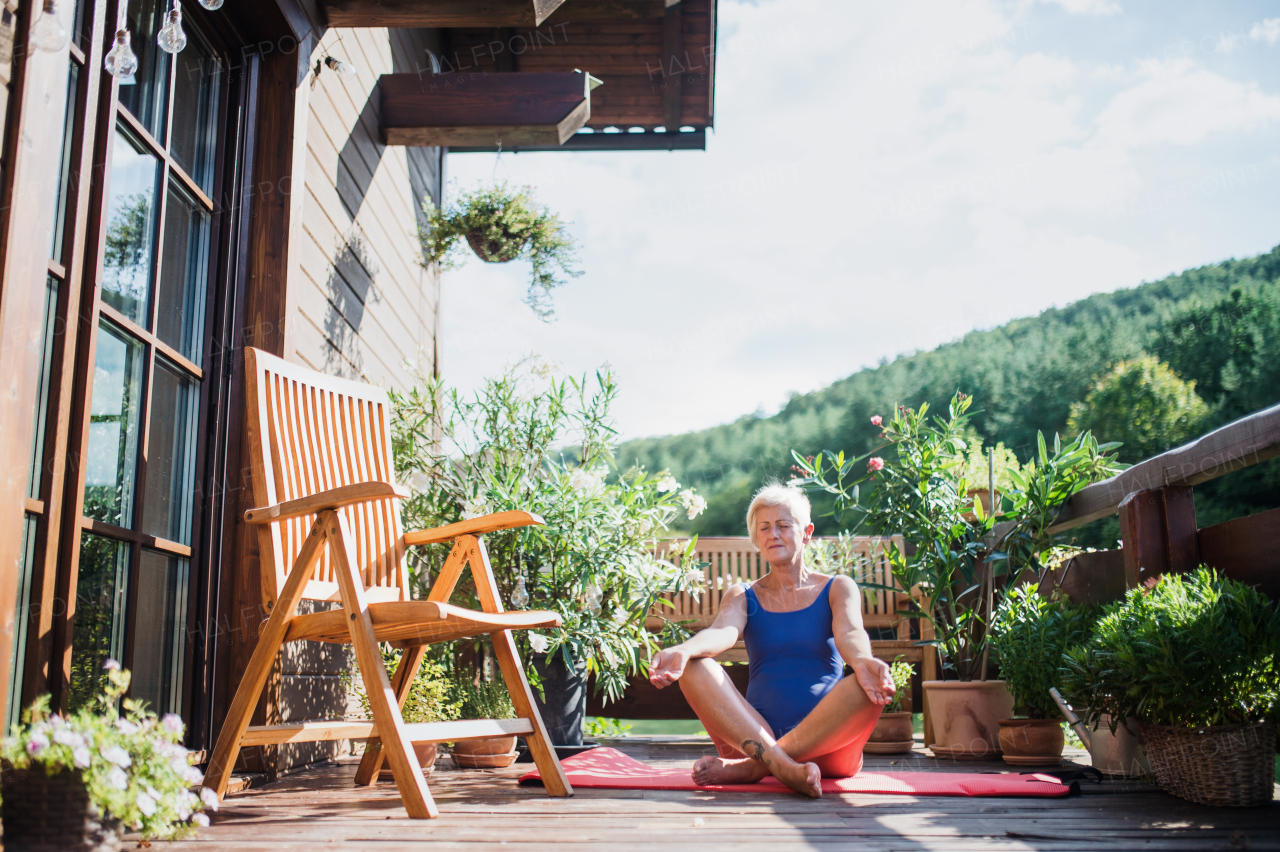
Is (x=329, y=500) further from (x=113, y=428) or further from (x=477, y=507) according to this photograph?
(x=477, y=507)

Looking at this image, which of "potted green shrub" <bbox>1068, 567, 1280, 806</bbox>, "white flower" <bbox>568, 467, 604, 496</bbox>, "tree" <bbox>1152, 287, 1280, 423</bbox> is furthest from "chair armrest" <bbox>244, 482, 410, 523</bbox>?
"tree" <bbox>1152, 287, 1280, 423</bbox>

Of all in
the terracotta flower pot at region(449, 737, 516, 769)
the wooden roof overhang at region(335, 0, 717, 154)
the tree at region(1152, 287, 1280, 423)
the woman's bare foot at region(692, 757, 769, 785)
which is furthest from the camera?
the tree at region(1152, 287, 1280, 423)

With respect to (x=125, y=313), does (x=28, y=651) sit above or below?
below

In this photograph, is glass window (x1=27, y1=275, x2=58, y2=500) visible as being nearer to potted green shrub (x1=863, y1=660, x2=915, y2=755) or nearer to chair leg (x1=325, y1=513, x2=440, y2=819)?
chair leg (x1=325, y1=513, x2=440, y2=819)

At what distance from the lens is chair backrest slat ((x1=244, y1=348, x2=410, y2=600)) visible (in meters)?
2.00

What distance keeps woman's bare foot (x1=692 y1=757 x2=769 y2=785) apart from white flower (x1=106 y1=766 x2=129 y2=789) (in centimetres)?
124

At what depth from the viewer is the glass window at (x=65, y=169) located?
1.64m

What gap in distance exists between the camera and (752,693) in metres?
2.40

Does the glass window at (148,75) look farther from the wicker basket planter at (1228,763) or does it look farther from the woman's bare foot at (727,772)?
the wicker basket planter at (1228,763)

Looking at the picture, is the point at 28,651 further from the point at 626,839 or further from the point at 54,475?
the point at 626,839

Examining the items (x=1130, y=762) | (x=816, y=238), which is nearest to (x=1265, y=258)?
(x=816, y=238)

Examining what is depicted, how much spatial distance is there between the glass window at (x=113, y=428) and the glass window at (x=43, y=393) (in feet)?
0.42

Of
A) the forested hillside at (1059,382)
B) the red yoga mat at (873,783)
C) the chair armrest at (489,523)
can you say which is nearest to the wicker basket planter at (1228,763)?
the red yoga mat at (873,783)

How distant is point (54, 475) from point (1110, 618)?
2058mm
